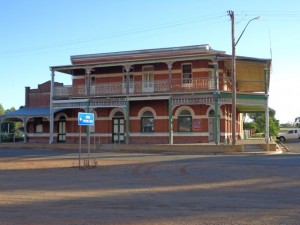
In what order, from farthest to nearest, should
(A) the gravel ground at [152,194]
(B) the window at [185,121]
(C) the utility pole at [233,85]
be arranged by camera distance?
(B) the window at [185,121]
(C) the utility pole at [233,85]
(A) the gravel ground at [152,194]

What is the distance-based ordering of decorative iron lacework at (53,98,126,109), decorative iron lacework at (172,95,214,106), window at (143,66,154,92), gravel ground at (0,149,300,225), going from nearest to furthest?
gravel ground at (0,149,300,225) < decorative iron lacework at (172,95,214,106) < decorative iron lacework at (53,98,126,109) < window at (143,66,154,92)

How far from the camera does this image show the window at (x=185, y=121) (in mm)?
35219

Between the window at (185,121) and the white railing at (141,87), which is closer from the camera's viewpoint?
the white railing at (141,87)

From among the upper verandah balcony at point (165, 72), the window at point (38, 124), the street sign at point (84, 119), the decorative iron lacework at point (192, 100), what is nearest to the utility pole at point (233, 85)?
the upper verandah balcony at point (165, 72)

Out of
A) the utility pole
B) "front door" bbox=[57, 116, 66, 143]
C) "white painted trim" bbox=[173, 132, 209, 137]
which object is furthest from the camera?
"front door" bbox=[57, 116, 66, 143]

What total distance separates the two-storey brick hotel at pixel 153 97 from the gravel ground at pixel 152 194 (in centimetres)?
1413

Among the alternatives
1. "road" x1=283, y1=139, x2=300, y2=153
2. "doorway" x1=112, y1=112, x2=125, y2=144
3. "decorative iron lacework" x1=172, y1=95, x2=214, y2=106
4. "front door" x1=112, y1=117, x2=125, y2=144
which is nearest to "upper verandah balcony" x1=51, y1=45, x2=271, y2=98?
"decorative iron lacework" x1=172, y1=95, x2=214, y2=106

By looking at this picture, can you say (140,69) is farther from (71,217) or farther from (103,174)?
(71,217)

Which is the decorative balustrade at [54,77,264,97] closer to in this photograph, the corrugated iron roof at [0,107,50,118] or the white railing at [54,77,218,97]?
the white railing at [54,77,218,97]

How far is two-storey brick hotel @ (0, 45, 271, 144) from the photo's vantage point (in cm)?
3312

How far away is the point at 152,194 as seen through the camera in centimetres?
1162

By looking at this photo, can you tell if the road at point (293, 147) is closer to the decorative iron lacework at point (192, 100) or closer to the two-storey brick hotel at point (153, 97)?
the two-storey brick hotel at point (153, 97)

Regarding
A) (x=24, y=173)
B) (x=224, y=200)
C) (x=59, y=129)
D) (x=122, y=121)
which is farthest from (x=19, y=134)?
(x=224, y=200)

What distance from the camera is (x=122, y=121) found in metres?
37.7
